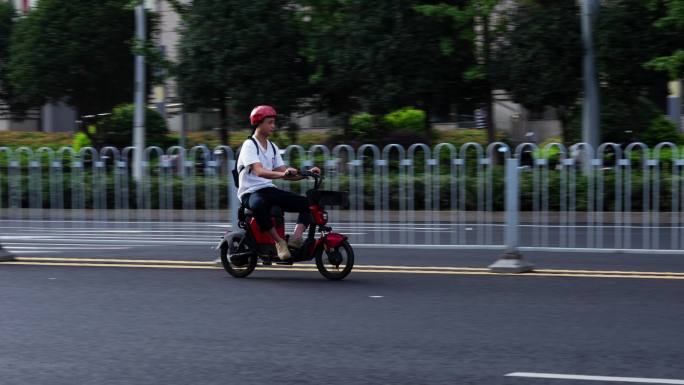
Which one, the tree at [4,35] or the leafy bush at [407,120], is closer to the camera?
the leafy bush at [407,120]

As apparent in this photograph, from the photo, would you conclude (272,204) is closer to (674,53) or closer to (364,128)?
(674,53)

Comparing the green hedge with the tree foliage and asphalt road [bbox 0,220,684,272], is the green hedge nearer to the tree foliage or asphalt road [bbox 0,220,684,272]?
asphalt road [bbox 0,220,684,272]

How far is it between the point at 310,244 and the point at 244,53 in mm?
16180

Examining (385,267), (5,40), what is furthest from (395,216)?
(5,40)

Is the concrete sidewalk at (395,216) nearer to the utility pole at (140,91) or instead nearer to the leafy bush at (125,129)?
the utility pole at (140,91)

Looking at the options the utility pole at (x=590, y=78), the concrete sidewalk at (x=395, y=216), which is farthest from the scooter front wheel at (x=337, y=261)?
the utility pole at (x=590, y=78)

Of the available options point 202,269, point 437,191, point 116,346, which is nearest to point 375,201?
point 437,191

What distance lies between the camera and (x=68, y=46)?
95.8 feet

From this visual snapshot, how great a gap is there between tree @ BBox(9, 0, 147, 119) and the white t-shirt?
19440 mm

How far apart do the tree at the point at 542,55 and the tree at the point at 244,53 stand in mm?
4916

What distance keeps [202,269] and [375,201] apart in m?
7.13

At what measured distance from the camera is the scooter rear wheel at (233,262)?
11062 mm

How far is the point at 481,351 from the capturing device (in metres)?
7.52

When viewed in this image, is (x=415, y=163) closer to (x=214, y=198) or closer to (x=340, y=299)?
(x=214, y=198)
